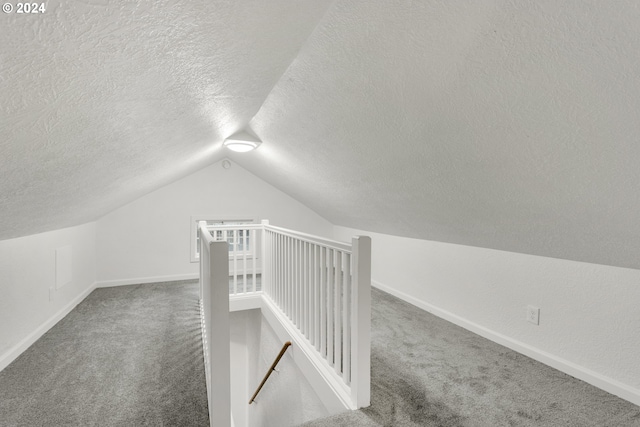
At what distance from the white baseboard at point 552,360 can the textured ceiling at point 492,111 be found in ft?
2.42

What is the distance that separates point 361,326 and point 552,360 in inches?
62.9

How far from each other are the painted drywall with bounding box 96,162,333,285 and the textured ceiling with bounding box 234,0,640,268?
2754 millimetres

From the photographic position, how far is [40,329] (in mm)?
2816

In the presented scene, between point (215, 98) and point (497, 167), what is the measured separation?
1624 millimetres

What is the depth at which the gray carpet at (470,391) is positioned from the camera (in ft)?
5.34

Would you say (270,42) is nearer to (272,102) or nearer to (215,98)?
(215,98)

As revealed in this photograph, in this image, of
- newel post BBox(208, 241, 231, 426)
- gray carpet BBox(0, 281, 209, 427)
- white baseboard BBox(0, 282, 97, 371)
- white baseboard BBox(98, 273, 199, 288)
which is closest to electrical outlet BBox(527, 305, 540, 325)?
newel post BBox(208, 241, 231, 426)

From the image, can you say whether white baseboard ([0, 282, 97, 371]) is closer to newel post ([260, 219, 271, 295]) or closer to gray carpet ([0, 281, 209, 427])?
gray carpet ([0, 281, 209, 427])

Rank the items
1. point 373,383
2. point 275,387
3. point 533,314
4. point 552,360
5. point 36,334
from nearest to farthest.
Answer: point 373,383 → point 552,360 → point 533,314 → point 36,334 → point 275,387

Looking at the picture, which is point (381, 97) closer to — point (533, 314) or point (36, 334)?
point (533, 314)

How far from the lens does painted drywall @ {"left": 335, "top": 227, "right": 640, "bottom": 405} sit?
1887 mm

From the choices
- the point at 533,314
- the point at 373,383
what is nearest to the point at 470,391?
the point at 373,383

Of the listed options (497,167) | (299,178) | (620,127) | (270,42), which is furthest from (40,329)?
(620,127)

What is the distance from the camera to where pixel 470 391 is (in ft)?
6.16
